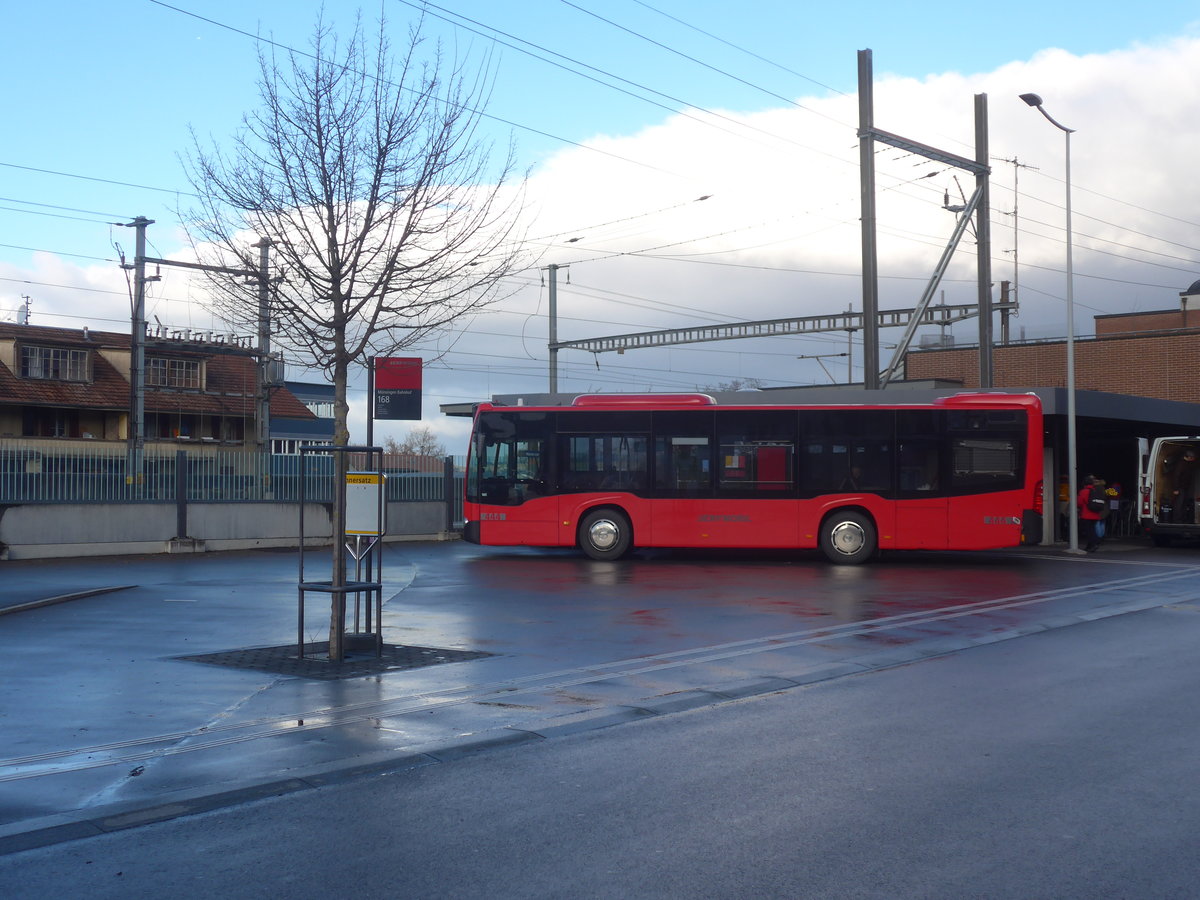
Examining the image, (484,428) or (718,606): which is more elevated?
(484,428)

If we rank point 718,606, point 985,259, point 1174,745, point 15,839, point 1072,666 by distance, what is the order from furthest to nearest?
point 985,259 < point 718,606 < point 1072,666 < point 1174,745 < point 15,839

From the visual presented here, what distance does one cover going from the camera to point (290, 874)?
5090 mm

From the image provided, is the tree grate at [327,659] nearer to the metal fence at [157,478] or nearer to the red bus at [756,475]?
the metal fence at [157,478]

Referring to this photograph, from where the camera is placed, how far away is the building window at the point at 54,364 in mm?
54562

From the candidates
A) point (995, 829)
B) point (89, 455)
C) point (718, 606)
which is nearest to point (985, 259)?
point (718, 606)

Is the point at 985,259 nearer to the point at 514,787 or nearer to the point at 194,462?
the point at 194,462

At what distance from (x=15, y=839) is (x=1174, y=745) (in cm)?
658

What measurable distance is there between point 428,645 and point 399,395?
818 cm

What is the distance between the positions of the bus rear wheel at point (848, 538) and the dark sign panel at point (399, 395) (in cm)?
795

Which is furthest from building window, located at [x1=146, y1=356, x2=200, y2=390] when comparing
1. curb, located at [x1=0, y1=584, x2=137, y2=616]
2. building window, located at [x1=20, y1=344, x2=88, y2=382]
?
curb, located at [x1=0, y1=584, x2=137, y2=616]

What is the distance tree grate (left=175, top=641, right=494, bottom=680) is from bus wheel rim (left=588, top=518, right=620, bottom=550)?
11079 millimetres

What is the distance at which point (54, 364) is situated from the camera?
5553 centimetres

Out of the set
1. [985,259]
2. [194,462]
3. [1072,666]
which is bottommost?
[1072,666]

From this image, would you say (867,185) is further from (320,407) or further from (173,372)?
(320,407)
